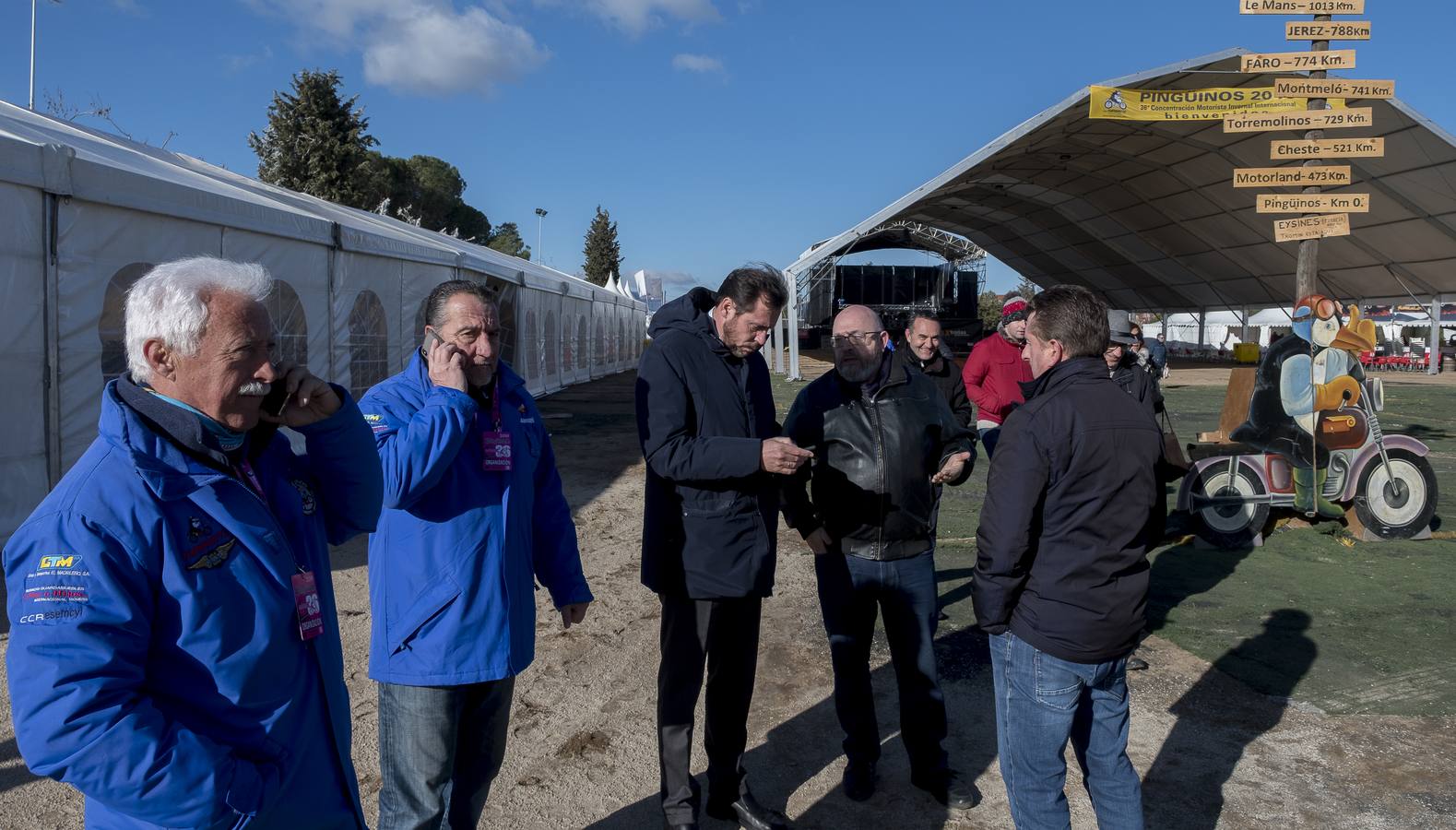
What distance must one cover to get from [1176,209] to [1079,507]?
99.4ft

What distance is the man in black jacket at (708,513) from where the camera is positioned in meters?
2.93

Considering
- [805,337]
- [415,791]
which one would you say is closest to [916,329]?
[415,791]

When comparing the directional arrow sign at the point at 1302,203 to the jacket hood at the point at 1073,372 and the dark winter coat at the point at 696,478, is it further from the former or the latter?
the dark winter coat at the point at 696,478

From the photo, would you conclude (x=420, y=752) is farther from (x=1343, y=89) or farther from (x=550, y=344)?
(x=550, y=344)

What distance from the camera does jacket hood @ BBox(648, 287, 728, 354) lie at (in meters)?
3.02

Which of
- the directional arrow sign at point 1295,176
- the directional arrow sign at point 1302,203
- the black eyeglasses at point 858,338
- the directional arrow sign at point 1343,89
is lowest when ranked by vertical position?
the black eyeglasses at point 858,338

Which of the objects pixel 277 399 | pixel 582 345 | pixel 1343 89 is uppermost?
pixel 1343 89

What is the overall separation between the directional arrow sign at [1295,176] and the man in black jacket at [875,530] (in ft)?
25.9

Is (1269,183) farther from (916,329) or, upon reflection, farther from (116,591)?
(116,591)

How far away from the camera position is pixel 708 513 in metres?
2.94

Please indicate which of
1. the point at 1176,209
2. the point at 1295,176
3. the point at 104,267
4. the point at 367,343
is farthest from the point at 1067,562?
the point at 1176,209

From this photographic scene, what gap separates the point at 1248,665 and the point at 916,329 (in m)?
2.54

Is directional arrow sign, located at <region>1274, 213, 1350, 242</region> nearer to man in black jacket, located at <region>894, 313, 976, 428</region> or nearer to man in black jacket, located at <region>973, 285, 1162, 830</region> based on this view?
man in black jacket, located at <region>894, 313, 976, 428</region>

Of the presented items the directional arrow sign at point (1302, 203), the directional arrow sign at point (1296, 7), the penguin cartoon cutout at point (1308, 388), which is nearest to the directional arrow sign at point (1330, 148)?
the directional arrow sign at point (1302, 203)
